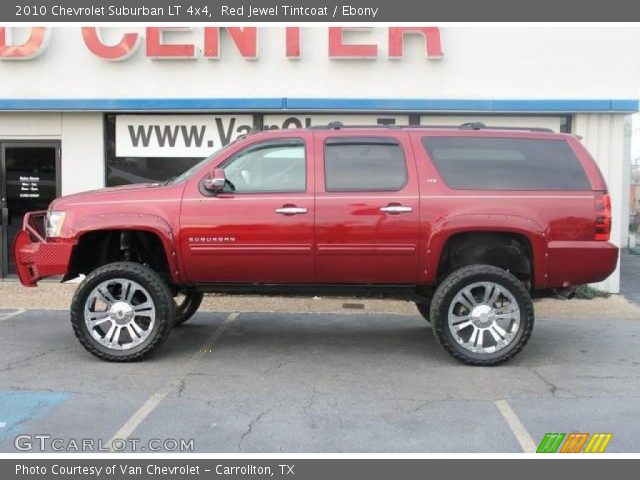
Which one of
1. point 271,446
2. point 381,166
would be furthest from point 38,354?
point 381,166

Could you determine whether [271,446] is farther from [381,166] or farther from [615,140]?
[615,140]

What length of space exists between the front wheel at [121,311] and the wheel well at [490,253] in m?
2.64

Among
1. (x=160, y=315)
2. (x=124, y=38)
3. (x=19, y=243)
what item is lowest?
(x=160, y=315)

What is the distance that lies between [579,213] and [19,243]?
5.19m

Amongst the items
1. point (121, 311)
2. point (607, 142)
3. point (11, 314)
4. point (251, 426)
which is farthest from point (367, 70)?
point (251, 426)

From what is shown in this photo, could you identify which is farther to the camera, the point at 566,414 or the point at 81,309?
the point at 81,309

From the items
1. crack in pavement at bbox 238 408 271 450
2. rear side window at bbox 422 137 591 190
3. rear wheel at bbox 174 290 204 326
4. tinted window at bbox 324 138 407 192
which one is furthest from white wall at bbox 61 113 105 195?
crack in pavement at bbox 238 408 271 450

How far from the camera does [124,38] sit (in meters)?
10.3

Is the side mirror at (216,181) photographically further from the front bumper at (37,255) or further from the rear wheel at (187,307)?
the rear wheel at (187,307)

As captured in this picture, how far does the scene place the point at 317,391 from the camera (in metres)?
5.22

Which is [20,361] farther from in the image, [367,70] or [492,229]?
[367,70]

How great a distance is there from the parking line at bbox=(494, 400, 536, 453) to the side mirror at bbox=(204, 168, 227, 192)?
2.92 metres
